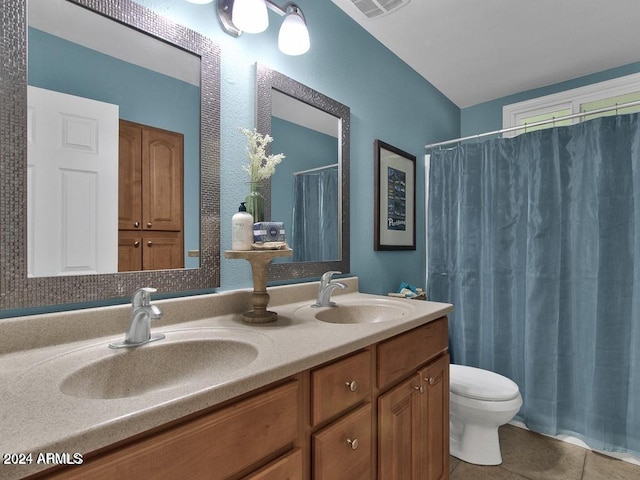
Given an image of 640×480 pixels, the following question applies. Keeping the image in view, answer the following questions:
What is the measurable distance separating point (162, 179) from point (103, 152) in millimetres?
178

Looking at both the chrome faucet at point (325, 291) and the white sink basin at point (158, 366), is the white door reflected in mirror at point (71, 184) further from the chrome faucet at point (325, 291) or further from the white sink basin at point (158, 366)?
the chrome faucet at point (325, 291)

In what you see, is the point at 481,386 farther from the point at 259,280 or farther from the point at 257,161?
the point at 257,161

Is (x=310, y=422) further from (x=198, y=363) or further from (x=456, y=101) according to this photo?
(x=456, y=101)

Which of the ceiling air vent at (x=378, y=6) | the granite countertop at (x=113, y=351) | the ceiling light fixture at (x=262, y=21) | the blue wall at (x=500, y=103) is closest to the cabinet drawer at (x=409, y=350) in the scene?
the granite countertop at (x=113, y=351)

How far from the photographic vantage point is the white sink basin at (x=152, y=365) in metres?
0.70

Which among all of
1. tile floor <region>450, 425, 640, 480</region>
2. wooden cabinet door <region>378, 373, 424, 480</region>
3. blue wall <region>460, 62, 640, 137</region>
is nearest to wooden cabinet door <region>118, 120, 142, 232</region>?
wooden cabinet door <region>378, 373, 424, 480</region>

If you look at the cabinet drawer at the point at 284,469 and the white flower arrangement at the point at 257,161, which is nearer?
the cabinet drawer at the point at 284,469

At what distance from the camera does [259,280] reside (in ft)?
3.93

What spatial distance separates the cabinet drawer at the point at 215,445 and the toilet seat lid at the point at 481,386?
131cm

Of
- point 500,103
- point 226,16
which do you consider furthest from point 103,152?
point 500,103

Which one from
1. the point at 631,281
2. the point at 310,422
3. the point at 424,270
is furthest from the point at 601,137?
the point at 310,422

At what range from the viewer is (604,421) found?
1.87 meters

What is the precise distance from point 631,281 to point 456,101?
1891mm

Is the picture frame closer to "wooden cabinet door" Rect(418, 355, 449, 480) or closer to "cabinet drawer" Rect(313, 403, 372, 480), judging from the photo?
"wooden cabinet door" Rect(418, 355, 449, 480)
